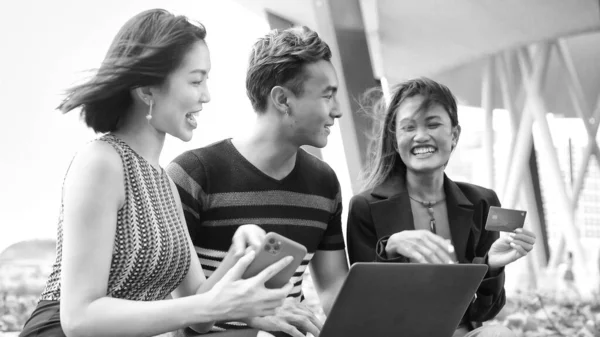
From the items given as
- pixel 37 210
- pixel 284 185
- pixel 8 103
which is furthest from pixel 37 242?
pixel 284 185

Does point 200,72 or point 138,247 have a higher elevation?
point 200,72

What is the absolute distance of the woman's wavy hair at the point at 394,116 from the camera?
2.15 metres

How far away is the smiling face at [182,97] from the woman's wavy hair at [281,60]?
0.44m

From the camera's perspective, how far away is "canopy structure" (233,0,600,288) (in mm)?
3598

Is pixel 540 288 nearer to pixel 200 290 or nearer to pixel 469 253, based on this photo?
pixel 469 253

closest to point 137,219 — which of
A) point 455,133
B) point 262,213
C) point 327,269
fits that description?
point 262,213

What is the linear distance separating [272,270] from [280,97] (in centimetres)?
75

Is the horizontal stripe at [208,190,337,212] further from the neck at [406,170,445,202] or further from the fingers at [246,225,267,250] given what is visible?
the fingers at [246,225,267,250]

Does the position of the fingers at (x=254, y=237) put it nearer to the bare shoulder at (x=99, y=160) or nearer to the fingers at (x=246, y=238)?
the fingers at (x=246, y=238)

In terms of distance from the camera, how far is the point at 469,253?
2.11 m

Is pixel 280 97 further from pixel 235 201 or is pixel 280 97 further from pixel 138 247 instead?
pixel 138 247

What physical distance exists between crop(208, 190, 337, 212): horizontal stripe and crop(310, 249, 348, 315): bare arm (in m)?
0.13

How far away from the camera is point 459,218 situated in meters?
2.10

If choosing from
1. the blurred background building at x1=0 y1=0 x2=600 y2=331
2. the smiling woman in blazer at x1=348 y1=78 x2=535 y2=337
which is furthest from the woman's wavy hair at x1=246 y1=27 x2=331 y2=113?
the smiling woman in blazer at x1=348 y1=78 x2=535 y2=337
